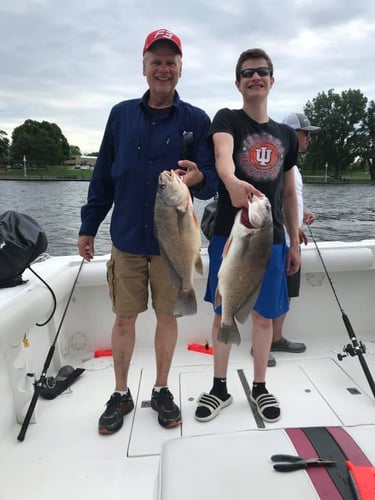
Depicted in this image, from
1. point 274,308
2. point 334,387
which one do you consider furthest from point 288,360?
point 274,308

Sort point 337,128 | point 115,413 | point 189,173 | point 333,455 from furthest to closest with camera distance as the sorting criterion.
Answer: point 337,128
point 115,413
point 189,173
point 333,455

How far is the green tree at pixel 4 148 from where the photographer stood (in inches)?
2517

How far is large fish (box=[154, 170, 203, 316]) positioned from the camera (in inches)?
70.5

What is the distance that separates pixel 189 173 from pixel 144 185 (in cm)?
35

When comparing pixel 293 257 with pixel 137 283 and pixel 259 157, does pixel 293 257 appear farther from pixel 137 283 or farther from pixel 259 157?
pixel 137 283

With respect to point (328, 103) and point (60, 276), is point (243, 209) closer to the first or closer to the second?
point (60, 276)

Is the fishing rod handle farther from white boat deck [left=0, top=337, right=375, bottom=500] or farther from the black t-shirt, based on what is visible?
the black t-shirt

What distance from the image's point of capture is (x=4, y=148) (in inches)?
2645

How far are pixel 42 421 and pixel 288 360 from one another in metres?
1.95

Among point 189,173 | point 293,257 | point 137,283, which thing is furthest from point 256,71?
point 137,283

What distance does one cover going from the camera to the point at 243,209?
1.76 meters

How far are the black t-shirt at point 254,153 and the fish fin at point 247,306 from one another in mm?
470

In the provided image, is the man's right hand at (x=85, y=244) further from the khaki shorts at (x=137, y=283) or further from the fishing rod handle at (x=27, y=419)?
the fishing rod handle at (x=27, y=419)

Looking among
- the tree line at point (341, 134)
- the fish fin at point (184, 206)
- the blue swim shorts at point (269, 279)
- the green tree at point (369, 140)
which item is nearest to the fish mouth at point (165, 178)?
the fish fin at point (184, 206)
